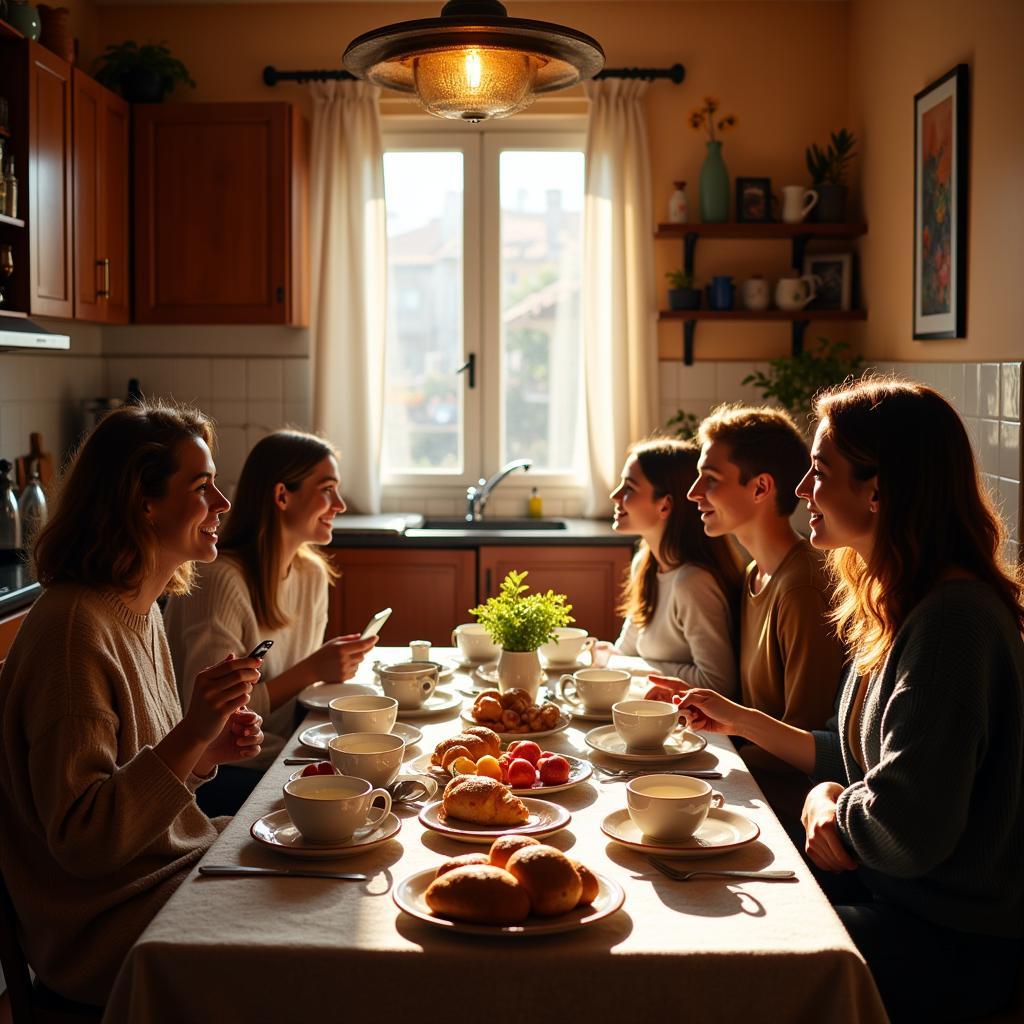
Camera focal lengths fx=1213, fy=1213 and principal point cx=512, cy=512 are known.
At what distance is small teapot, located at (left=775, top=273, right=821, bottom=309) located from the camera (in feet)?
15.0

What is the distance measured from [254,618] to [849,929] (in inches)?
56.2

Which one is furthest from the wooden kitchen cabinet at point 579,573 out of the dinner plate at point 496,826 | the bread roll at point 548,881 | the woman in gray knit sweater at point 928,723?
the bread roll at point 548,881

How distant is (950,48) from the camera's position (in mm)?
3604

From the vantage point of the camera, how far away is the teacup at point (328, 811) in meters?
1.48

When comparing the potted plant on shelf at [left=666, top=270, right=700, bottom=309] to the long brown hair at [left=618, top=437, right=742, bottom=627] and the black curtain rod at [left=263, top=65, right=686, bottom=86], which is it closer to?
the black curtain rod at [left=263, top=65, right=686, bottom=86]

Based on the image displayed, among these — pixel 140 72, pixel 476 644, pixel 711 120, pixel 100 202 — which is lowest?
pixel 476 644

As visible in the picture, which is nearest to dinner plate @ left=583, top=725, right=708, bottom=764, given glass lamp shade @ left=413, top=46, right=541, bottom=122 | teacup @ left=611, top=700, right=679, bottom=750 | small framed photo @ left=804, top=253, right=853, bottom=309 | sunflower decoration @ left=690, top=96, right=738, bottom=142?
teacup @ left=611, top=700, right=679, bottom=750

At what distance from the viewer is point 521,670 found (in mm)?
2250

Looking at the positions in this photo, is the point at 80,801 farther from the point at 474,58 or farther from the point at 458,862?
the point at 474,58

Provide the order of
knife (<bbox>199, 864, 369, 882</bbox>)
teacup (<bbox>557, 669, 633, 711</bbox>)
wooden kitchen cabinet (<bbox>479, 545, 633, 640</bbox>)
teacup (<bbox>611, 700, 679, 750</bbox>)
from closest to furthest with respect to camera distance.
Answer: knife (<bbox>199, 864, 369, 882</bbox>) < teacup (<bbox>611, 700, 679, 750</bbox>) < teacup (<bbox>557, 669, 633, 711</bbox>) < wooden kitchen cabinet (<bbox>479, 545, 633, 640</bbox>)

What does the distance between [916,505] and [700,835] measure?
53cm

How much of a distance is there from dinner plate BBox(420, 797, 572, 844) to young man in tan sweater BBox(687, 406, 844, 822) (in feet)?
2.22

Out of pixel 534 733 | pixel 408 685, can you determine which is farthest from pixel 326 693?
pixel 534 733

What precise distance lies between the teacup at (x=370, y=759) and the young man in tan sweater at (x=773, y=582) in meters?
0.76
